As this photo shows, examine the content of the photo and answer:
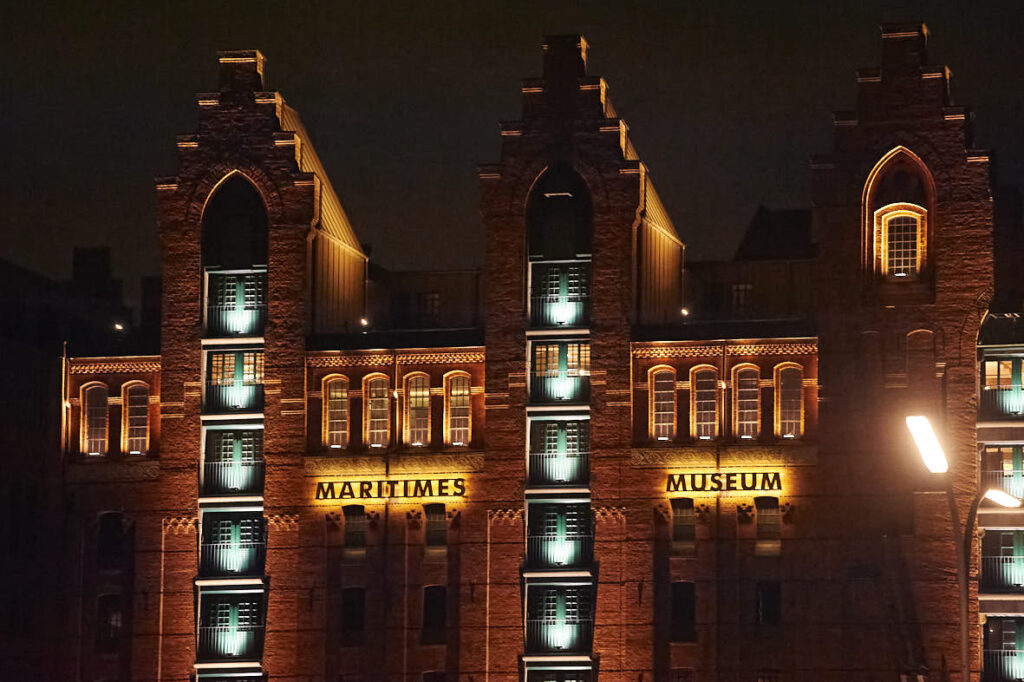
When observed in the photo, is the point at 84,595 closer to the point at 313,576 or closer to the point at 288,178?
the point at 313,576

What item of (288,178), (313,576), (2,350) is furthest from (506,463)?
(2,350)

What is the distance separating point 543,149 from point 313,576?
53.8 ft

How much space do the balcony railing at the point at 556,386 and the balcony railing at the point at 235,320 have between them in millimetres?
9791

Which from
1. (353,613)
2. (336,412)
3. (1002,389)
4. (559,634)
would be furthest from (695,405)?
(353,613)

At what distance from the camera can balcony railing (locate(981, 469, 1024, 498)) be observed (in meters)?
65.0

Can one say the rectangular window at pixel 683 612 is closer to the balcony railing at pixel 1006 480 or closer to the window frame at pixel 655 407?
the window frame at pixel 655 407

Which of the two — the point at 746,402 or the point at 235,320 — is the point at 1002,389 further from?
the point at 235,320

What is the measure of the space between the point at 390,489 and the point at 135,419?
9750mm

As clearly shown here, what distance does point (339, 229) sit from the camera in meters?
73.8

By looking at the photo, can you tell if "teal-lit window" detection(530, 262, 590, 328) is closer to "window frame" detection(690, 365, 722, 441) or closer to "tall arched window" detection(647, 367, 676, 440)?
"tall arched window" detection(647, 367, 676, 440)

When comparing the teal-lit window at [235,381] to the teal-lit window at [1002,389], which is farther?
the teal-lit window at [235,381]

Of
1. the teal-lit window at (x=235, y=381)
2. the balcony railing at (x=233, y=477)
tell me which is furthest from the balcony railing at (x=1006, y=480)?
the teal-lit window at (x=235, y=381)

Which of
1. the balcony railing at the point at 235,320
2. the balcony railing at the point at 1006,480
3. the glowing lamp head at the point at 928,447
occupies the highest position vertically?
the balcony railing at the point at 235,320

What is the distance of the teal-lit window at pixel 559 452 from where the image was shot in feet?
222
